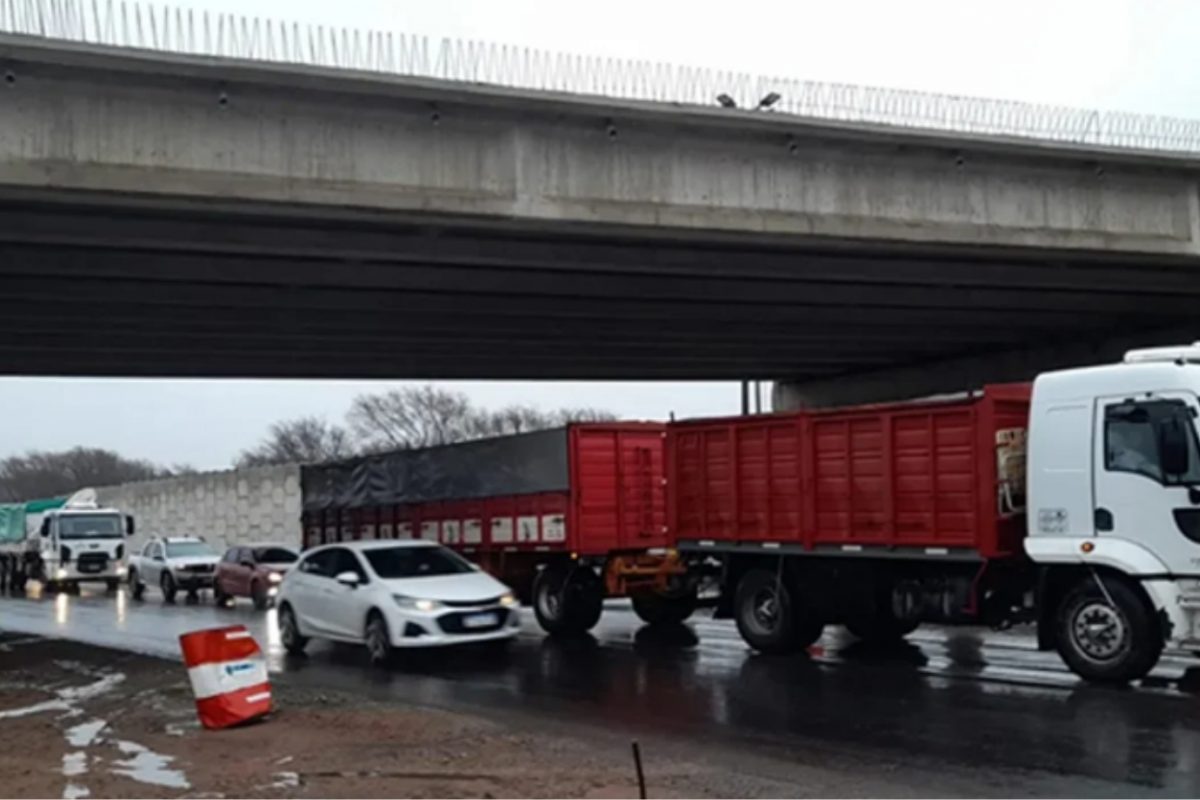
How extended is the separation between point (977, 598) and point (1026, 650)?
2695 millimetres

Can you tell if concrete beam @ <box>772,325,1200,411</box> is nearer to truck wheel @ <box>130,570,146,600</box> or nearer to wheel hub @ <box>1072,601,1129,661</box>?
truck wheel @ <box>130,570,146,600</box>

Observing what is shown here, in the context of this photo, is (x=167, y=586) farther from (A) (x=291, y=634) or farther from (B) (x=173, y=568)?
(A) (x=291, y=634)

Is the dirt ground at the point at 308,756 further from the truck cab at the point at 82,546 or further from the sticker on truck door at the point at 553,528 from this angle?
the truck cab at the point at 82,546

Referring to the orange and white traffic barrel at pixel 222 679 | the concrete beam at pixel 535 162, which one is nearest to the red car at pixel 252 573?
the concrete beam at pixel 535 162

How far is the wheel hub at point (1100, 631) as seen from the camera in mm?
12188

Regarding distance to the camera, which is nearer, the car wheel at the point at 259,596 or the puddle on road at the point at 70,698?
the puddle on road at the point at 70,698

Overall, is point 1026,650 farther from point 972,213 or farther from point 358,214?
point 358,214

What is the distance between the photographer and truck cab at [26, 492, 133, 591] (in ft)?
128

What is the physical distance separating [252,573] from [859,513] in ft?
57.7

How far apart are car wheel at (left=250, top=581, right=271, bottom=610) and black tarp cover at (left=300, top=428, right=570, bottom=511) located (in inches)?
74.9

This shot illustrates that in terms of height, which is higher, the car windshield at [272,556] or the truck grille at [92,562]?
the car windshield at [272,556]

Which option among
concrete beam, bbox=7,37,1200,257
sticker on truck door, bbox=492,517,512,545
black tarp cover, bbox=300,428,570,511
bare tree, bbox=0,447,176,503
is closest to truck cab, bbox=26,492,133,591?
black tarp cover, bbox=300,428,570,511

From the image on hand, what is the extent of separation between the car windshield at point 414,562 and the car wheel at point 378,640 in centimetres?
57

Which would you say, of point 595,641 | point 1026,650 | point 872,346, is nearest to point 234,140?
point 595,641
